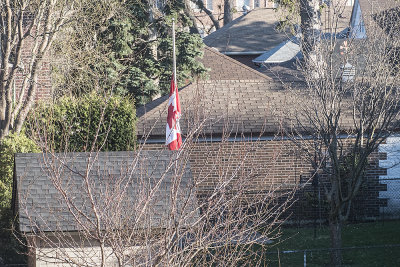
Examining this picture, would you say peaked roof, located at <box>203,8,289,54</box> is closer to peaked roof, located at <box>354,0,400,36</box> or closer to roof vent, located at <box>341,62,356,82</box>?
peaked roof, located at <box>354,0,400,36</box>

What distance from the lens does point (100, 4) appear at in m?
21.6

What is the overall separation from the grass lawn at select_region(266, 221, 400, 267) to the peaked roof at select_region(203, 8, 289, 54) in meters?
18.3

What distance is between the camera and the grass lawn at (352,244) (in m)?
14.9

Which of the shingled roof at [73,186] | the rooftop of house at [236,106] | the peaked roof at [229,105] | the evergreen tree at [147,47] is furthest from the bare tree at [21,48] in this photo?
the evergreen tree at [147,47]

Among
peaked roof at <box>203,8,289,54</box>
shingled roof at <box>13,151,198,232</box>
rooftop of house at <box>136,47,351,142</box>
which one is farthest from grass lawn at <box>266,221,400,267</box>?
peaked roof at <box>203,8,289,54</box>

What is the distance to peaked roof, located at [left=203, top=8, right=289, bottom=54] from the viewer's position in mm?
36750

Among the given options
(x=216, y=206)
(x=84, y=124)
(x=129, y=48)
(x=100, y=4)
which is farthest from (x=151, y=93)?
(x=216, y=206)

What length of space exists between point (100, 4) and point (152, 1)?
16.9 ft

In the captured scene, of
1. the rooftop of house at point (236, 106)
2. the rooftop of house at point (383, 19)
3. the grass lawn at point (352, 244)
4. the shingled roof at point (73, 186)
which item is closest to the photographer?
the shingled roof at point (73, 186)

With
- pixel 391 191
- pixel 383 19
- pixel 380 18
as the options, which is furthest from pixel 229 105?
pixel 383 19

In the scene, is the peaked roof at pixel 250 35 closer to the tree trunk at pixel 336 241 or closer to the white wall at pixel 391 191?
the white wall at pixel 391 191

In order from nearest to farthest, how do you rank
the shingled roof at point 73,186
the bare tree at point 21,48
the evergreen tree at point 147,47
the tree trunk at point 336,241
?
the shingled roof at point 73,186
the tree trunk at point 336,241
the bare tree at point 21,48
the evergreen tree at point 147,47

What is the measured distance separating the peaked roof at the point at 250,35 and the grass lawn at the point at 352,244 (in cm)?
1830

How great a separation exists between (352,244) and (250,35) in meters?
23.2
